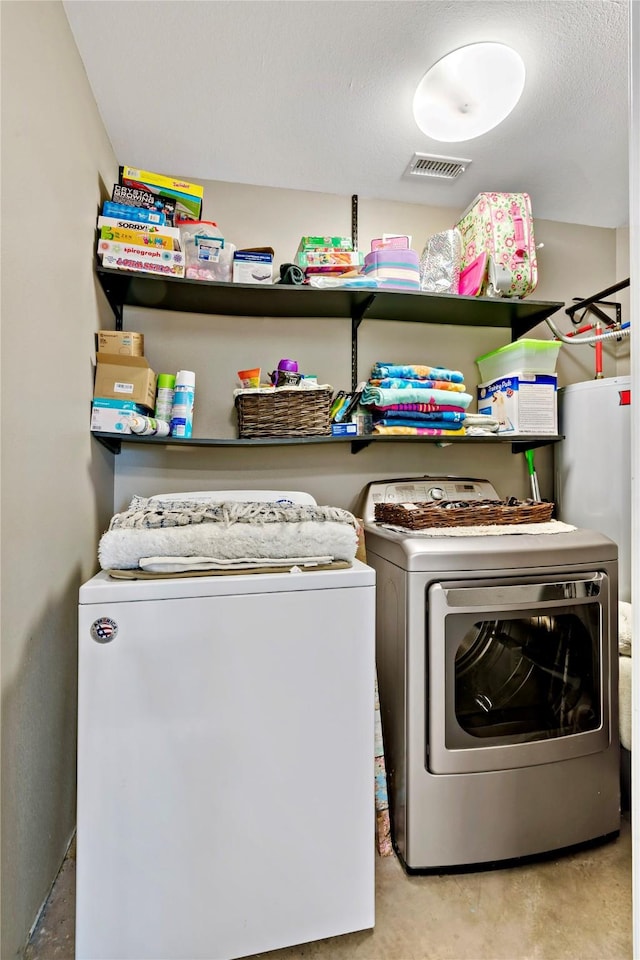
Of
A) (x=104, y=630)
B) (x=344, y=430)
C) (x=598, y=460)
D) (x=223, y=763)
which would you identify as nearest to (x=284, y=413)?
(x=344, y=430)

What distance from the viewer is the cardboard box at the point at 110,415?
1491mm

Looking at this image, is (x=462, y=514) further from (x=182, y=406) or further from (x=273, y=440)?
(x=182, y=406)

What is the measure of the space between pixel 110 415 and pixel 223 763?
104cm

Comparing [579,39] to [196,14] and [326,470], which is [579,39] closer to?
[196,14]

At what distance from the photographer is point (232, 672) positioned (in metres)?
1.02

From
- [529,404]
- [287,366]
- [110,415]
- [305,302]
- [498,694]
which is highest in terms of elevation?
[305,302]

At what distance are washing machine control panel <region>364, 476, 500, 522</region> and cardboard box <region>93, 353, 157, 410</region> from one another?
36.8 inches

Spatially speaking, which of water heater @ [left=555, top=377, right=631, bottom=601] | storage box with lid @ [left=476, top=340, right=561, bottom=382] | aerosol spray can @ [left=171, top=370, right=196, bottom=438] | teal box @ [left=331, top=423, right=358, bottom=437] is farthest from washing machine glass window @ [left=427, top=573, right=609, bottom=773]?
aerosol spray can @ [left=171, top=370, right=196, bottom=438]

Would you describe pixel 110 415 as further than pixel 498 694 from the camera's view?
Yes

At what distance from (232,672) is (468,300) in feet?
5.23

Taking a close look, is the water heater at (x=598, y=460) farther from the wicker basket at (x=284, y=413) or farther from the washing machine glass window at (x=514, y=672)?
the wicker basket at (x=284, y=413)

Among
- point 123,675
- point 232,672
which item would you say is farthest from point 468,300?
point 123,675

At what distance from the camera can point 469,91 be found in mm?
1442

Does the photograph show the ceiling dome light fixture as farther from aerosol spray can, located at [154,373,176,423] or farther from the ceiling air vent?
aerosol spray can, located at [154,373,176,423]
